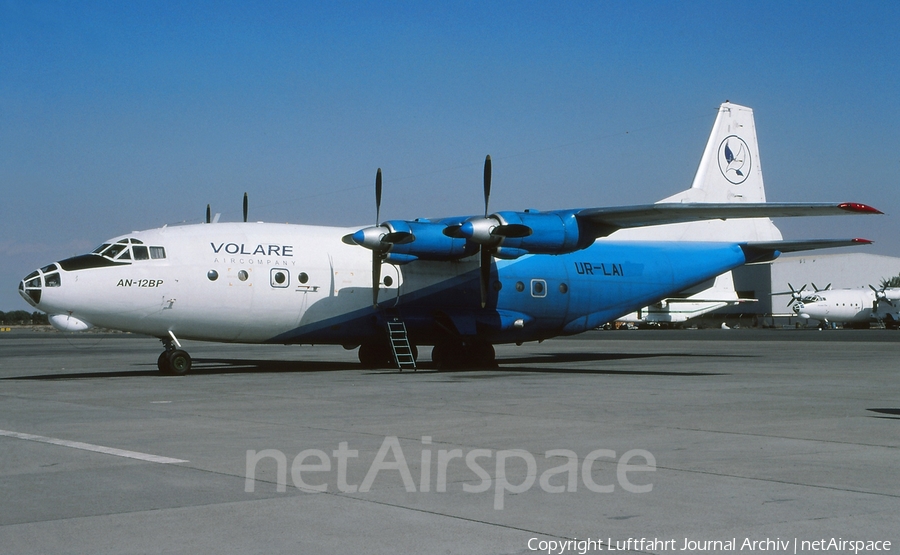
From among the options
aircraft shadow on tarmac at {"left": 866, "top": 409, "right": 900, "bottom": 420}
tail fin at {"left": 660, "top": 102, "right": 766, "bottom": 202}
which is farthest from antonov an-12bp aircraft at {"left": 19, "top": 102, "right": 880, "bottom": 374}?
aircraft shadow on tarmac at {"left": 866, "top": 409, "right": 900, "bottom": 420}

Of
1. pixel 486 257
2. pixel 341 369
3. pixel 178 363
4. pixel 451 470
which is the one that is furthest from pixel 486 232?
pixel 451 470

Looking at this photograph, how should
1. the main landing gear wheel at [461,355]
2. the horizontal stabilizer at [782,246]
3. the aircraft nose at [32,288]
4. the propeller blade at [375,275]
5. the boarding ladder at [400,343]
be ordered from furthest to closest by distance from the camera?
the horizontal stabilizer at [782,246] → the main landing gear wheel at [461,355] → the boarding ladder at [400,343] → the propeller blade at [375,275] → the aircraft nose at [32,288]

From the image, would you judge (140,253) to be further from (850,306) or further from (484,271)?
(850,306)

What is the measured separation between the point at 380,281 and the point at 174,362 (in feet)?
18.3

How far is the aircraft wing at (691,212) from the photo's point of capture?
816 inches

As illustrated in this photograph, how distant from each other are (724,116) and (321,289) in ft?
55.5

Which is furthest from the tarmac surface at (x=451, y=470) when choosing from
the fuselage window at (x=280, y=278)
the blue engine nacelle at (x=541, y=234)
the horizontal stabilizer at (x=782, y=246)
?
the horizontal stabilizer at (x=782, y=246)

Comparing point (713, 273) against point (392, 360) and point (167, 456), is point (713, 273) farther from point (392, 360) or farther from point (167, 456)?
point (167, 456)

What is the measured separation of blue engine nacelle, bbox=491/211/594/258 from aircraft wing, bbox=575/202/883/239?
42 cm

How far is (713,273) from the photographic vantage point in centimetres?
2912

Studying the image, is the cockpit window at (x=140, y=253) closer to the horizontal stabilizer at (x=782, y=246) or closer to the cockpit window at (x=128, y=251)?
the cockpit window at (x=128, y=251)

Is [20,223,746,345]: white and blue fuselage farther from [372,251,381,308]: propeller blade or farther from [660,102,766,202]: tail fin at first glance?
[660,102,766,202]: tail fin

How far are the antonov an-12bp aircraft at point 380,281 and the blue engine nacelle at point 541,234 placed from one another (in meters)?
0.03

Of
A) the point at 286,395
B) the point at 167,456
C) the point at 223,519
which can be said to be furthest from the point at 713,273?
the point at 223,519
